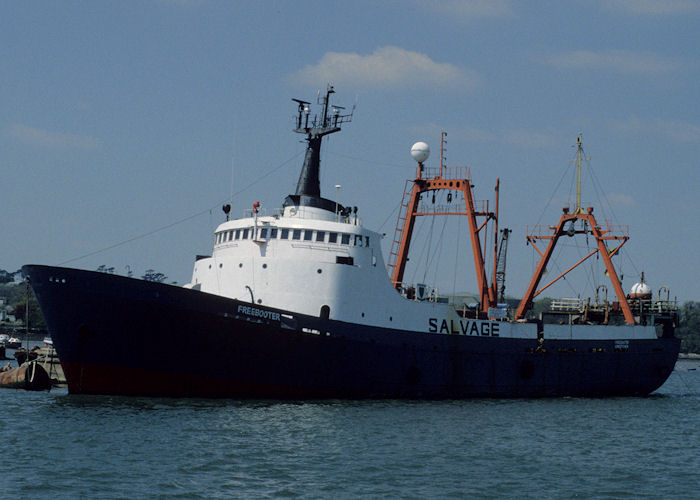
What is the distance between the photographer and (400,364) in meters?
33.1

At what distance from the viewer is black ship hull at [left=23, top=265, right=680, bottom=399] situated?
2745 centimetres

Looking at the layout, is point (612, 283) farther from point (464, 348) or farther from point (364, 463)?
point (364, 463)

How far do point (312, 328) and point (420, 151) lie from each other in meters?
15.1

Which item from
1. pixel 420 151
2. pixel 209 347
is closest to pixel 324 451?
pixel 209 347

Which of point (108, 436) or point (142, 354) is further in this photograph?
point (142, 354)

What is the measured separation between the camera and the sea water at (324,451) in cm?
1831

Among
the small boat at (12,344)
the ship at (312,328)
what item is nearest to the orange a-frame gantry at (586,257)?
the ship at (312,328)

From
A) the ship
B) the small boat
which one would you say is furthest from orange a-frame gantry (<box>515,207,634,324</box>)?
the small boat

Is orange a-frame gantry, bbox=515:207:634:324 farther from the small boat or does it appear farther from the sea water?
the small boat

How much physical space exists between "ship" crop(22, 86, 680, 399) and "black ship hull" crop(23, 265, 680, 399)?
0.04 meters

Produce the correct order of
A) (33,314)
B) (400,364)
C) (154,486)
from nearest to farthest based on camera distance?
(154,486), (400,364), (33,314)

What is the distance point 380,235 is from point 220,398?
9756 mm

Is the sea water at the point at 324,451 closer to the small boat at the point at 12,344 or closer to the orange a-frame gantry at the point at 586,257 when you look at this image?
the orange a-frame gantry at the point at 586,257

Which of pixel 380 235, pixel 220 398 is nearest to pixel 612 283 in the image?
pixel 380 235
